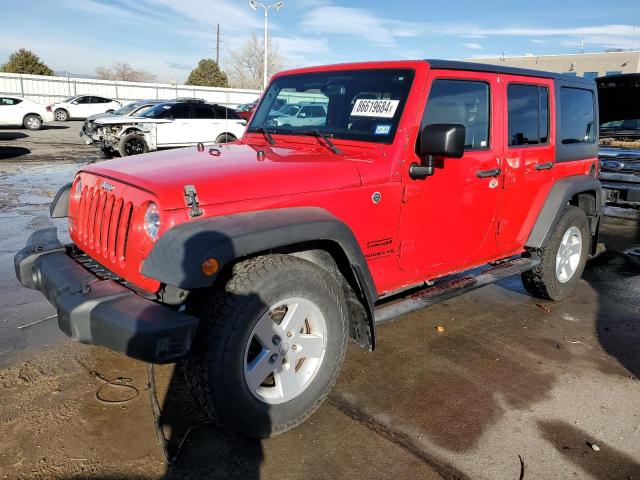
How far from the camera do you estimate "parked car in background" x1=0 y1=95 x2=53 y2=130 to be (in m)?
23.6

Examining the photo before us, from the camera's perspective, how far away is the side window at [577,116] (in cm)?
482

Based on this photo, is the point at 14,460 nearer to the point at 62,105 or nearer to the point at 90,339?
the point at 90,339

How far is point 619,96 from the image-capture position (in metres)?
7.97

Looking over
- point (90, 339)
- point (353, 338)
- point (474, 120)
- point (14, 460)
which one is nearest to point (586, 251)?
point (474, 120)

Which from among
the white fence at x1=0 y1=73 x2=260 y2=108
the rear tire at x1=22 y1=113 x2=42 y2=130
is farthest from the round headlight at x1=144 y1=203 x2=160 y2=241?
the white fence at x1=0 y1=73 x2=260 y2=108

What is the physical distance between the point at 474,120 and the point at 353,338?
1848mm

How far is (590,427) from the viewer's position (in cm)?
310

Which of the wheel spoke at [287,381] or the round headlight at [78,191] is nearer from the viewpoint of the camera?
the wheel spoke at [287,381]

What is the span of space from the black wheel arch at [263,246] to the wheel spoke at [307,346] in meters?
0.35

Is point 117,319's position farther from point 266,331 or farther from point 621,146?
point 621,146

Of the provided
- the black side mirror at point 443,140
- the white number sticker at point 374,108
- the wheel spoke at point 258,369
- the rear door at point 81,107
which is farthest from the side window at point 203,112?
the rear door at point 81,107

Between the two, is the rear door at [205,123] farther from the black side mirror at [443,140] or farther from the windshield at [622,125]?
the black side mirror at [443,140]

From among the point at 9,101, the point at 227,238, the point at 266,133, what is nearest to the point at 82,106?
the point at 9,101

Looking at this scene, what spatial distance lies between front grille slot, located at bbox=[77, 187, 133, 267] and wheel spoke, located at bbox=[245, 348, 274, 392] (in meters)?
0.87
